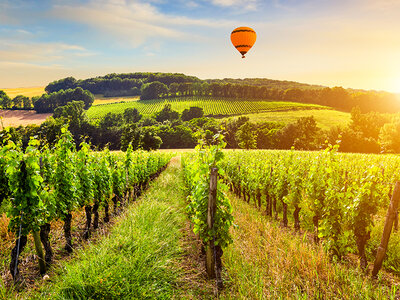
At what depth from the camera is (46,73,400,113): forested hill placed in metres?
81.2

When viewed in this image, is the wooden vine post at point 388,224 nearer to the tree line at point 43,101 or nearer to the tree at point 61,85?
the tree line at point 43,101

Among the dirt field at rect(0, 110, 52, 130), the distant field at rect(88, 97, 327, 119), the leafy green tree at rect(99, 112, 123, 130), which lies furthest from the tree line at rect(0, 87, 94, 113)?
the leafy green tree at rect(99, 112, 123, 130)

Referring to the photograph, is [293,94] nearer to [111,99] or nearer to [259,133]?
[259,133]

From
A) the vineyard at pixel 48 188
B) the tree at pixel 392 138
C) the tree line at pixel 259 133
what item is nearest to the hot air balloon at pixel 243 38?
the vineyard at pixel 48 188

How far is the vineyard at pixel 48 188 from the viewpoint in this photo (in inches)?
182

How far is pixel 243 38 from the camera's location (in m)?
14.4

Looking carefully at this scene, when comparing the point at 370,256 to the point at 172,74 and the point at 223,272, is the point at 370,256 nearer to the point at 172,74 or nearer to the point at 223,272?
the point at 223,272

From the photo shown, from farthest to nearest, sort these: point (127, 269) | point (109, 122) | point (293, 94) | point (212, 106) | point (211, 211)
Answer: point (293, 94) < point (212, 106) < point (109, 122) < point (211, 211) < point (127, 269)

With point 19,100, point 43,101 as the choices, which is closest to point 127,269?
point 43,101

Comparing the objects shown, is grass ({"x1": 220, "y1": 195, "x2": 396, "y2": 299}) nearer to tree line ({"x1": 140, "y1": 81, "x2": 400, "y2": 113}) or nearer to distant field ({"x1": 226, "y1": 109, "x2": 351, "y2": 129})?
distant field ({"x1": 226, "y1": 109, "x2": 351, "y2": 129})

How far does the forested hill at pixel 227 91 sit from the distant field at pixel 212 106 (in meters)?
7.24

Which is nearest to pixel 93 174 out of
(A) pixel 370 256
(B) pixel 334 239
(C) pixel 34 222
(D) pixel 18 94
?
(C) pixel 34 222

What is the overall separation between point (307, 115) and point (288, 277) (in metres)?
75.8

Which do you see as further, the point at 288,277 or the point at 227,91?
the point at 227,91
